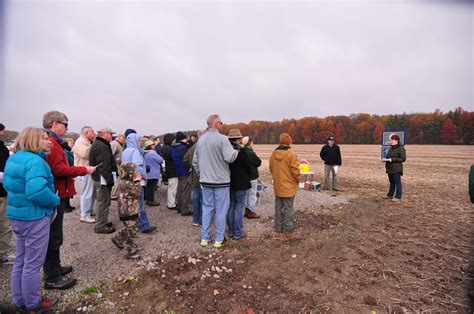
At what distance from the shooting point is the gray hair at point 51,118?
342 cm

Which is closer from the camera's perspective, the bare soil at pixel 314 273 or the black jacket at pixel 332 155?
the bare soil at pixel 314 273

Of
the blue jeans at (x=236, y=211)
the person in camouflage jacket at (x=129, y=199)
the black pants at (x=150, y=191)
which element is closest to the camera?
the person in camouflage jacket at (x=129, y=199)

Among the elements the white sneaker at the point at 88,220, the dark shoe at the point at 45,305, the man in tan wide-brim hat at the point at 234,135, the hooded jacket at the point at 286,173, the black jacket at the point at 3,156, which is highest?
the man in tan wide-brim hat at the point at 234,135

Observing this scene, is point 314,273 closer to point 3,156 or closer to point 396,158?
→ point 3,156

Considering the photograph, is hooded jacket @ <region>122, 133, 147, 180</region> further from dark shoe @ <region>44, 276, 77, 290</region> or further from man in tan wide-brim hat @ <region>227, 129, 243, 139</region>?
dark shoe @ <region>44, 276, 77, 290</region>

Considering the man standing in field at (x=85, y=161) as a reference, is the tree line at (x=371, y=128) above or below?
above

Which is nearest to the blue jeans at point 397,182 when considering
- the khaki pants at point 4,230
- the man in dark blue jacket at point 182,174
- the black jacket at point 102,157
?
the man in dark blue jacket at point 182,174

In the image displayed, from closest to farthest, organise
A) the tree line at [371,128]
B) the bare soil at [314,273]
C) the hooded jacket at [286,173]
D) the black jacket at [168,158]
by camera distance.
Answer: the bare soil at [314,273], the hooded jacket at [286,173], the black jacket at [168,158], the tree line at [371,128]

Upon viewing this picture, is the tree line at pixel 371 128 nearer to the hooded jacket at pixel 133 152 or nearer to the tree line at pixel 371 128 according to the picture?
the tree line at pixel 371 128

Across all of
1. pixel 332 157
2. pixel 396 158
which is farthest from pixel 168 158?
pixel 396 158

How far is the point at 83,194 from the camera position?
594 centimetres

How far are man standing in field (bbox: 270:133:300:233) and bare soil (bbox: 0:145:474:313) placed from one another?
0.49 m

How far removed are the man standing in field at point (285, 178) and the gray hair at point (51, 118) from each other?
13.2 ft

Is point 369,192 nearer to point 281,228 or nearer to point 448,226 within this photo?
point 448,226
